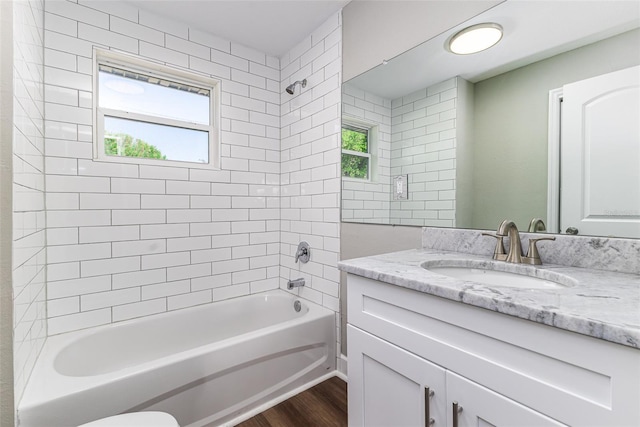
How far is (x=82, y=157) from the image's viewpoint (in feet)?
5.79

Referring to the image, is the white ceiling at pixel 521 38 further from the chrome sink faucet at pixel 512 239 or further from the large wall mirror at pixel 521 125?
the chrome sink faucet at pixel 512 239

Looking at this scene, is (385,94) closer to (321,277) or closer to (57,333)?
(321,277)

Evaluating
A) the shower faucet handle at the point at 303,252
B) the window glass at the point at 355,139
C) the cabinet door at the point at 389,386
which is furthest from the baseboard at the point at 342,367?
the window glass at the point at 355,139

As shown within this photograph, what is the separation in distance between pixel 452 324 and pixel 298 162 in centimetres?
185

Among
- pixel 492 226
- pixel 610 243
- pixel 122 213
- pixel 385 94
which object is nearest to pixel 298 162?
pixel 385 94

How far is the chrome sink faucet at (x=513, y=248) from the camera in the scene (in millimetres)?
1084

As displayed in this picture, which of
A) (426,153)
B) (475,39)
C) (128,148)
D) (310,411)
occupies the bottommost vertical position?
(310,411)

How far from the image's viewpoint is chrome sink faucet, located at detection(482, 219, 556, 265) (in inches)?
42.7

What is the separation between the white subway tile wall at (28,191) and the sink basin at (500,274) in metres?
1.56

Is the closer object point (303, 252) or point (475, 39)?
point (475, 39)

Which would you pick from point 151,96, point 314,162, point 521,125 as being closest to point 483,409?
point 521,125

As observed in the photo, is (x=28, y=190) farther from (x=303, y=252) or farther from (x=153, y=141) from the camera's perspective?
(x=303, y=252)

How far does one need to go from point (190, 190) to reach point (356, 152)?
127cm

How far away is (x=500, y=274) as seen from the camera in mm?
1101
